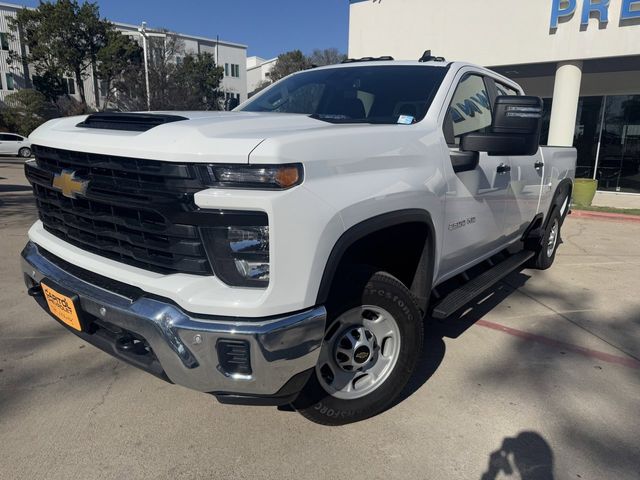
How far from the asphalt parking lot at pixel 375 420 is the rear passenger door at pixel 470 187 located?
766mm

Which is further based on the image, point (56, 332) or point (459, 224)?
point (56, 332)

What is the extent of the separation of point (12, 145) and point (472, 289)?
32131 mm

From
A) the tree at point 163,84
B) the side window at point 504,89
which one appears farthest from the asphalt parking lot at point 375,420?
the tree at point 163,84

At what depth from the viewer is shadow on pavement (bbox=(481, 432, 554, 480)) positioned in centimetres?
233

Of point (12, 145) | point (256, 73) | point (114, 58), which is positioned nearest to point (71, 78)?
point (114, 58)

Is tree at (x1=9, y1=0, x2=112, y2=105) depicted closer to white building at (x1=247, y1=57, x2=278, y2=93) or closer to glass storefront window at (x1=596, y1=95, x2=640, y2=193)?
white building at (x1=247, y1=57, x2=278, y2=93)

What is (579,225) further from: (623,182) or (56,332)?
(56,332)

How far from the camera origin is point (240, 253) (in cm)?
196

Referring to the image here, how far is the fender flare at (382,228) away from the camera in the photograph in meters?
2.12

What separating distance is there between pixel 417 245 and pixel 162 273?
1.49 m

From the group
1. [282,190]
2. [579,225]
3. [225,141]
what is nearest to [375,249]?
[282,190]

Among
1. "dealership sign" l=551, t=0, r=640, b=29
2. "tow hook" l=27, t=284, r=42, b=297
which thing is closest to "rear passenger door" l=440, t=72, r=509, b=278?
"tow hook" l=27, t=284, r=42, b=297

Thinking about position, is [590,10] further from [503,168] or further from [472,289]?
[472,289]

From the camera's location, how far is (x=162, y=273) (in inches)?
84.1
